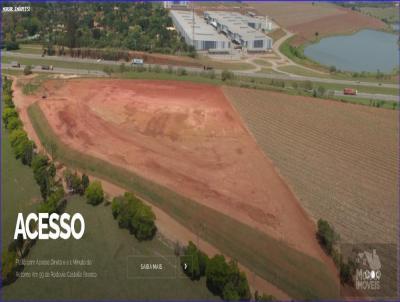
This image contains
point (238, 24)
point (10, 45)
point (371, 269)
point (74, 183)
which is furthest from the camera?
point (238, 24)

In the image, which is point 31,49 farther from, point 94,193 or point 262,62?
point 94,193

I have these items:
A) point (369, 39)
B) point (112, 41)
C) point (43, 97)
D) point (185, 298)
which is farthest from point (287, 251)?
point (369, 39)

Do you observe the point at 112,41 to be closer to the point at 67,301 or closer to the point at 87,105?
the point at 87,105

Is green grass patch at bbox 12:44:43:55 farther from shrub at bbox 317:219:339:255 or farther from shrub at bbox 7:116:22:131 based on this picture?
shrub at bbox 317:219:339:255

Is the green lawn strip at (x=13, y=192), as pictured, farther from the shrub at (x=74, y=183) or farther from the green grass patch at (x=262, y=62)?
the green grass patch at (x=262, y=62)

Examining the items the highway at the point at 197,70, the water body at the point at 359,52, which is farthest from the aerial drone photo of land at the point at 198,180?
the water body at the point at 359,52

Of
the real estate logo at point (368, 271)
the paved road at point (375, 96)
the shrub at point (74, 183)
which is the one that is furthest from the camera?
the paved road at point (375, 96)

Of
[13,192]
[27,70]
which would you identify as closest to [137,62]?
[27,70]
